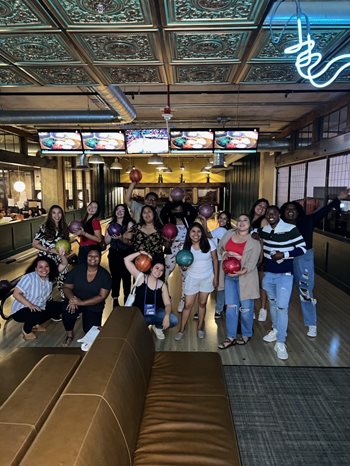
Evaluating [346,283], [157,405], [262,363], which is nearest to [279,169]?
[346,283]

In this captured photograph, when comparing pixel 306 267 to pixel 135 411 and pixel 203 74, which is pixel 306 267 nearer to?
pixel 203 74

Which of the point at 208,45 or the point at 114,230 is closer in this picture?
the point at 208,45

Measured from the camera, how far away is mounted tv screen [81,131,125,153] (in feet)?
20.0

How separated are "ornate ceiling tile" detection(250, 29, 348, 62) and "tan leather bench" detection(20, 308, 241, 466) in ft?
8.54

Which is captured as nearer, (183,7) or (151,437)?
(151,437)

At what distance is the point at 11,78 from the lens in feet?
12.3

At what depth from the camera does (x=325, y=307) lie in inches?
184

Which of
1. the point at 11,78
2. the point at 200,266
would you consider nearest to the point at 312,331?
the point at 200,266

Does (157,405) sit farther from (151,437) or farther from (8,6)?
(8,6)

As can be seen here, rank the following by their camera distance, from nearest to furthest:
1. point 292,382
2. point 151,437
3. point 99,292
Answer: point 151,437, point 292,382, point 99,292

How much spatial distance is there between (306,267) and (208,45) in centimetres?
254

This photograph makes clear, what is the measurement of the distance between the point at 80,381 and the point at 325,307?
4129mm

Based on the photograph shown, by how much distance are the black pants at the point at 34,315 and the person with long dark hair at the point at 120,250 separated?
823 millimetres

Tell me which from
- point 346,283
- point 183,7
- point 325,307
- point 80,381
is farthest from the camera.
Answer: point 346,283
